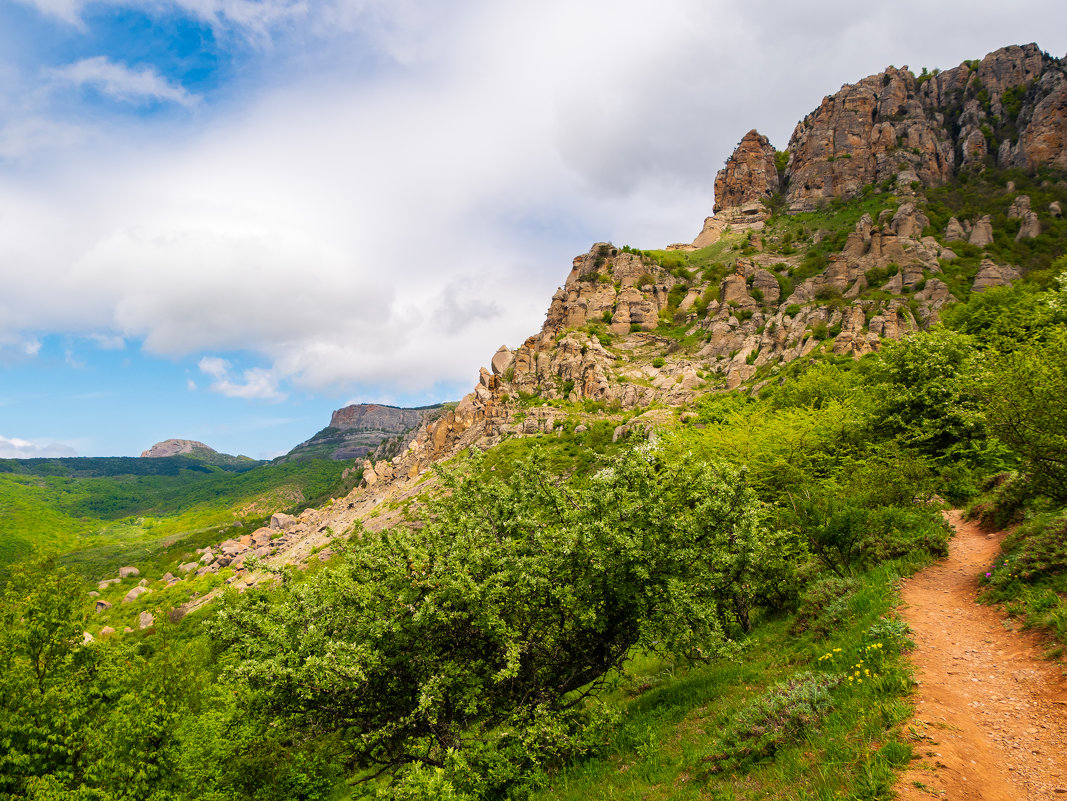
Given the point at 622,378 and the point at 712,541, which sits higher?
the point at 622,378

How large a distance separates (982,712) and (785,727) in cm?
276

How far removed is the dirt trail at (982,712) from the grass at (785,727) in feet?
1.10

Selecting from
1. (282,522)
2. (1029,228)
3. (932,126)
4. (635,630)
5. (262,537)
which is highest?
(932,126)

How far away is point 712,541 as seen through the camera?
1189 cm

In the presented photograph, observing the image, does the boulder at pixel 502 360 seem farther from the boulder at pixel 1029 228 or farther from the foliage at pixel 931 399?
the boulder at pixel 1029 228

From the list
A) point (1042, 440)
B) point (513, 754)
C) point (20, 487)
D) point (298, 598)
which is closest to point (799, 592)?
point (1042, 440)

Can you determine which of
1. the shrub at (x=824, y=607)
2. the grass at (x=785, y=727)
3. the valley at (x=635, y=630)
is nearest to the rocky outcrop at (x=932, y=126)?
the valley at (x=635, y=630)

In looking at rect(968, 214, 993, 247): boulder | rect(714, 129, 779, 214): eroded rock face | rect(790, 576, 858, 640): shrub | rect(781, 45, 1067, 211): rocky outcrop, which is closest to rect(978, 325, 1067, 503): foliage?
rect(790, 576, 858, 640): shrub

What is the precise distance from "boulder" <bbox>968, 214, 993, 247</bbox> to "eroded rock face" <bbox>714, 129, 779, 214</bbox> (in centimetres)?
6008

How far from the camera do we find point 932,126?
12175 cm

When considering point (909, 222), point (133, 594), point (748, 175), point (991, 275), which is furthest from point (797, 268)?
point (133, 594)

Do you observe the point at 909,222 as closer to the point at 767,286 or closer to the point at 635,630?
the point at 767,286

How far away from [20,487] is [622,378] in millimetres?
263133

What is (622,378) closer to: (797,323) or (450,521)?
(797,323)
